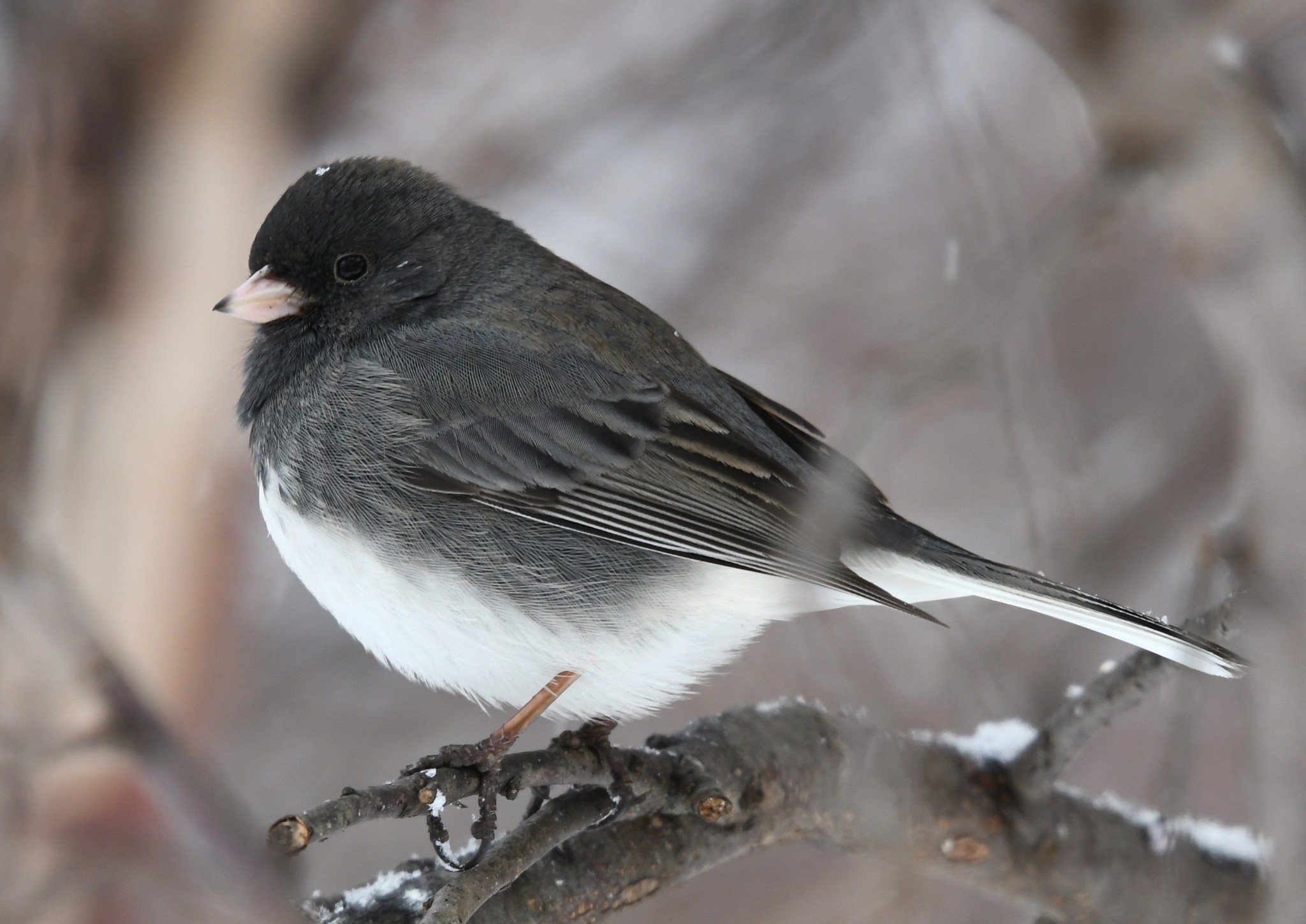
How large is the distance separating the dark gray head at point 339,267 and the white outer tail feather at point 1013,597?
103 centimetres

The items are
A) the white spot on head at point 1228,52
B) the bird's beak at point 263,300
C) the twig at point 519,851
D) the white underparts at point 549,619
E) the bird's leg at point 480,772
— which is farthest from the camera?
the bird's beak at point 263,300

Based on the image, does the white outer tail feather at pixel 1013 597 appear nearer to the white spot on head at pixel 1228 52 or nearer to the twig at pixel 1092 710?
the twig at pixel 1092 710

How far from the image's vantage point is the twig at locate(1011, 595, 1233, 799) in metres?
1.78

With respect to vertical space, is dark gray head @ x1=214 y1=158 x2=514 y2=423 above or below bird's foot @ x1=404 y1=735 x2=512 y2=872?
above

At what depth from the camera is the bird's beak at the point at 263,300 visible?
2314 mm

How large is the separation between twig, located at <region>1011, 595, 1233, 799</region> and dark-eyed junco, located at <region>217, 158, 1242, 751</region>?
140 mm

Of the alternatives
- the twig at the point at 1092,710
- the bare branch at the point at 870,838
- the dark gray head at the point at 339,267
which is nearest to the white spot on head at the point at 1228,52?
the twig at the point at 1092,710

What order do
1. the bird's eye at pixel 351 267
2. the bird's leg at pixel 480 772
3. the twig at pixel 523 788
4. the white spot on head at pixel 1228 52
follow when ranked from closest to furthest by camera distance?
the twig at pixel 523 788, the white spot on head at pixel 1228 52, the bird's leg at pixel 480 772, the bird's eye at pixel 351 267

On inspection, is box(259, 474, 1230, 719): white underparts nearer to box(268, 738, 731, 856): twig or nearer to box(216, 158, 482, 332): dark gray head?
box(268, 738, 731, 856): twig

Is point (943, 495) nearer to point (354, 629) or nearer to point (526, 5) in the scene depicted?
point (526, 5)

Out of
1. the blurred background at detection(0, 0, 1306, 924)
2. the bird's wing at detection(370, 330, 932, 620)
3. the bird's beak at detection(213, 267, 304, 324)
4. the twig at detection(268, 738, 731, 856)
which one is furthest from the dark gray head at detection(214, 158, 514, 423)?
the twig at detection(268, 738, 731, 856)

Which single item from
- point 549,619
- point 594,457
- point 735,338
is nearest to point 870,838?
point 549,619

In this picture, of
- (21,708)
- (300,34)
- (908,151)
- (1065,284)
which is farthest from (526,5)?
(21,708)

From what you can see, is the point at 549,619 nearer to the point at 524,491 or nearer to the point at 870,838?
the point at 524,491
